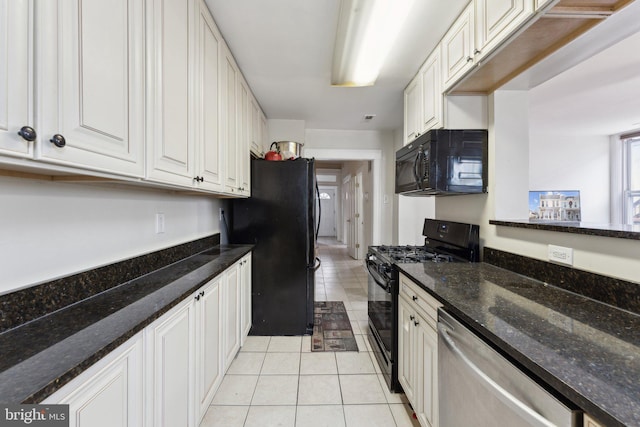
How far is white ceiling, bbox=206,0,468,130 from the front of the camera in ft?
5.40

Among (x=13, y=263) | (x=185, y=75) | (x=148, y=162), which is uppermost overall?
(x=185, y=75)

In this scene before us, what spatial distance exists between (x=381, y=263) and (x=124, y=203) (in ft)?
5.27

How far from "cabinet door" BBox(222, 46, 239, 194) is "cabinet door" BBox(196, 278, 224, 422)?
0.79 m

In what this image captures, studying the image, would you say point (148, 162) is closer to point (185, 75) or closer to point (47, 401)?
point (185, 75)

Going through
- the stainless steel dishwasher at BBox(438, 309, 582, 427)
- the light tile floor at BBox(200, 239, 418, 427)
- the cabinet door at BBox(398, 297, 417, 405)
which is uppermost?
the stainless steel dishwasher at BBox(438, 309, 582, 427)

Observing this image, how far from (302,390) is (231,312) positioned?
72 cm

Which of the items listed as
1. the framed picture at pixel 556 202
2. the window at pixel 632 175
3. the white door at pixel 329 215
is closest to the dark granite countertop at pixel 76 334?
the framed picture at pixel 556 202

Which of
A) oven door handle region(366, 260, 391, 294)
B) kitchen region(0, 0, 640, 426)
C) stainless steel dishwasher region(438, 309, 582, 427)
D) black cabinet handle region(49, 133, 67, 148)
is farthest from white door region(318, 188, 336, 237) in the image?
black cabinet handle region(49, 133, 67, 148)

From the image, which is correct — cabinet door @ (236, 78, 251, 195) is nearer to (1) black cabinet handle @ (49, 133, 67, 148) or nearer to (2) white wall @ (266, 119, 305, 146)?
(2) white wall @ (266, 119, 305, 146)

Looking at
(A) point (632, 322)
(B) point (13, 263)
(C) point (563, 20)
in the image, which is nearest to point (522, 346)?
(A) point (632, 322)

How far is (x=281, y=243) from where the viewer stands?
8.22 feet

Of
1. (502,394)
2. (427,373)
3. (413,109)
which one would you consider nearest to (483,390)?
(502,394)

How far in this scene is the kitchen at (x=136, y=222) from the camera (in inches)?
33.7

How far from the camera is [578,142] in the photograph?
195 inches
